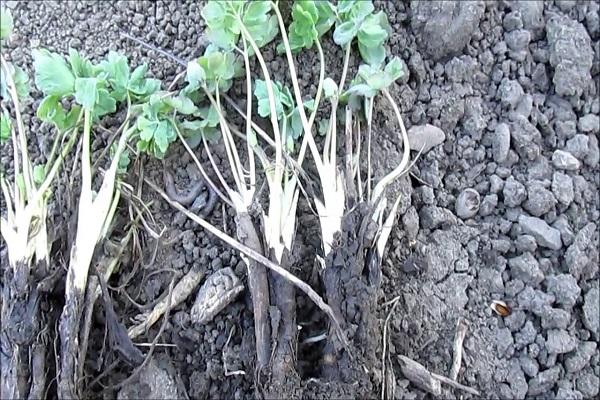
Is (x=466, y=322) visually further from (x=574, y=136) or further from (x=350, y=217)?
(x=574, y=136)

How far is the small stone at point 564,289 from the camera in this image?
141 centimetres

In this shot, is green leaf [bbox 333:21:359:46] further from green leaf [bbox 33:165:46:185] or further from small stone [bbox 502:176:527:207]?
green leaf [bbox 33:165:46:185]

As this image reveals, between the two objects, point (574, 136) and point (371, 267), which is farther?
point (574, 136)

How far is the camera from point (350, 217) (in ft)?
4.38

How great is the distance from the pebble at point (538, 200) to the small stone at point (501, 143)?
8cm

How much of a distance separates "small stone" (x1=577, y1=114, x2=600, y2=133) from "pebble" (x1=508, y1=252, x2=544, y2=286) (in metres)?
0.30

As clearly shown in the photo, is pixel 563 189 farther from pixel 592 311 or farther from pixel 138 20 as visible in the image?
pixel 138 20

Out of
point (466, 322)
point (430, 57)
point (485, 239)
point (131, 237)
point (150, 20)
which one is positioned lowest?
point (466, 322)

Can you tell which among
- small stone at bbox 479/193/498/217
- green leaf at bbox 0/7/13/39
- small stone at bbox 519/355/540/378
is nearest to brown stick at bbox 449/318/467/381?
small stone at bbox 519/355/540/378

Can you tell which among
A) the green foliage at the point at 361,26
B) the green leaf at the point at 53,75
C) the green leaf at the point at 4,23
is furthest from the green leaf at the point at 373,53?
the green leaf at the point at 4,23

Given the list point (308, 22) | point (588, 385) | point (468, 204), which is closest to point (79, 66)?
point (308, 22)

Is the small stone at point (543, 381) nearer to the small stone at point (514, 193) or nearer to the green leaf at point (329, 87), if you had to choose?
the small stone at point (514, 193)

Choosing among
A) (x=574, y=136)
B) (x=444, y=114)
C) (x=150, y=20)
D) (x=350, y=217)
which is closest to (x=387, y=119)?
(x=444, y=114)

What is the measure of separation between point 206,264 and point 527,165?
69 centimetres
